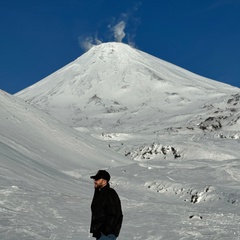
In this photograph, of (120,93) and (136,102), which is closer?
(136,102)

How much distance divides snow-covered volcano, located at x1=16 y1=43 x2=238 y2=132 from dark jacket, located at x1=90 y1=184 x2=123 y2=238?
288 feet

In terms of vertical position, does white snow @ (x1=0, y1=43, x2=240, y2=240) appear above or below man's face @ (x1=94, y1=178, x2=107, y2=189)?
above

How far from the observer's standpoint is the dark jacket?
579 centimetres

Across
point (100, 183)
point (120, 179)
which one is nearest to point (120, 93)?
point (120, 179)

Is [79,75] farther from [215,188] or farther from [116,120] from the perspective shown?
[215,188]

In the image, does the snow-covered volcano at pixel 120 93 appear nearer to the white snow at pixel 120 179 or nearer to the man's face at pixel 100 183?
the white snow at pixel 120 179

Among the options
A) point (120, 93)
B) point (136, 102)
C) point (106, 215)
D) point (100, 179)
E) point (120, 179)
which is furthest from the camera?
point (120, 93)

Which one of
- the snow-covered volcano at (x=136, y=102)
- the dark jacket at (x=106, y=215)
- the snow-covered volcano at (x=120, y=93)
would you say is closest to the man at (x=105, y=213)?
the dark jacket at (x=106, y=215)

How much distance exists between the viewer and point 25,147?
90.3 feet

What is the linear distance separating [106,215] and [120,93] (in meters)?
149

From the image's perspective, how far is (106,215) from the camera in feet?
19.2

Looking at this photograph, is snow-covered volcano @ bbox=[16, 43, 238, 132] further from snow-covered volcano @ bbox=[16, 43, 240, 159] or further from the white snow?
the white snow

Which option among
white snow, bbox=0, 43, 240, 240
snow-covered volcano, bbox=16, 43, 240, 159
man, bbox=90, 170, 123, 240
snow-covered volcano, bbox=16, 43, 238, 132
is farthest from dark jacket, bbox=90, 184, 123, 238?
snow-covered volcano, bbox=16, 43, 238, 132

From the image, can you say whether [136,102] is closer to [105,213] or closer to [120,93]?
[120,93]
